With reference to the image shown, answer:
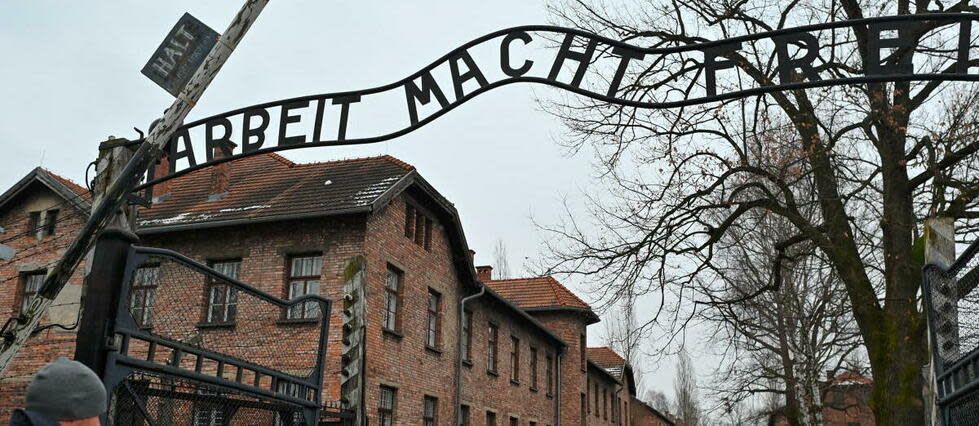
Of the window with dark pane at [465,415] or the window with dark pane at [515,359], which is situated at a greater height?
the window with dark pane at [515,359]

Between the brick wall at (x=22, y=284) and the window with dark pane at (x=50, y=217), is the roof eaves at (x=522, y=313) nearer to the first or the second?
the brick wall at (x=22, y=284)

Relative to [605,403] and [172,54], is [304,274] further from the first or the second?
[605,403]

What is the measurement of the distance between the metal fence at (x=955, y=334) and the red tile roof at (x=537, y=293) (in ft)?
102

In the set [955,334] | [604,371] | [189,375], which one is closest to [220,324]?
[189,375]

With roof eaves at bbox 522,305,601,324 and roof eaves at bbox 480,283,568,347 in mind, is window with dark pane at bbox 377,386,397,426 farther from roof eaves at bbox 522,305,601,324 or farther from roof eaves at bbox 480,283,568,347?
roof eaves at bbox 522,305,601,324

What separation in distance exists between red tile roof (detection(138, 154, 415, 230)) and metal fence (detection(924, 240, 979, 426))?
1425cm

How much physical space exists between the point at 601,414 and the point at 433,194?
24419 mm

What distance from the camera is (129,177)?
19.4 ft

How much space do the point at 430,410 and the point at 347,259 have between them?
5.52 meters

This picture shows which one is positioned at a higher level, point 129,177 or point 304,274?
point 304,274

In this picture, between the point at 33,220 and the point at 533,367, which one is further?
the point at 533,367

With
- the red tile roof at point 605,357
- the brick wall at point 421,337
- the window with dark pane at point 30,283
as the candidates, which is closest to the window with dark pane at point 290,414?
the brick wall at point 421,337

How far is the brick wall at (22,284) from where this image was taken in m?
20.2

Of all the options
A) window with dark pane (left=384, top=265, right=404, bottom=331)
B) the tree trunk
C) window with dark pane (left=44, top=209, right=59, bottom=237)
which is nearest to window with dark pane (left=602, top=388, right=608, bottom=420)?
window with dark pane (left=384, top=265, right=404, bottom=331)
